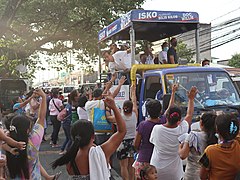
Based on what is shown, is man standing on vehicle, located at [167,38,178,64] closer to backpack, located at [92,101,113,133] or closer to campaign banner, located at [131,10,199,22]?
campaign banner, located at [131,10,199,22]

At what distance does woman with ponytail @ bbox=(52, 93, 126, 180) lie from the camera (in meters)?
3.01

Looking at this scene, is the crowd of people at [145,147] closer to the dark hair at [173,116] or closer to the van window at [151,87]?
the dark hair at [173,116]

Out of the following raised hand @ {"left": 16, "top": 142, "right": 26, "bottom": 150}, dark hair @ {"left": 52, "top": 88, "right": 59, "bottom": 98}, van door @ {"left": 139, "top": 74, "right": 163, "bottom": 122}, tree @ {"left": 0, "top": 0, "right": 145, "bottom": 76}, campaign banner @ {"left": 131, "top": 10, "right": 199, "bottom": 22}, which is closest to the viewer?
raised hand @ {"left": 16, "top": 142, "right": 26, "bottom": 150}

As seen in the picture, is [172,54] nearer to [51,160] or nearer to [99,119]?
[99,119]

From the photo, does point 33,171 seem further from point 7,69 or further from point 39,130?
point 7,69

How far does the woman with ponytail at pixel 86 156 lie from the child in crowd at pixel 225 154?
0.85m

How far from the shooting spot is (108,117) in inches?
263

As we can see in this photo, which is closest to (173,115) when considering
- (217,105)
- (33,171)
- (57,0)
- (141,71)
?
(33,171)

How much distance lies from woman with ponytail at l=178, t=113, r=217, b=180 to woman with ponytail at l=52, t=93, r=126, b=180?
0.92 m

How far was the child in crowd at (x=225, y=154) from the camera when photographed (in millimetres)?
3031

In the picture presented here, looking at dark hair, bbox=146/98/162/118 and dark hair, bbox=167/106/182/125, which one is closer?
dark hair, bbox=167/106/182/125

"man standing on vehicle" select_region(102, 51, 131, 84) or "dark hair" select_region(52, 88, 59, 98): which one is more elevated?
"man standing on vehicle" select_region(102, 51, 131, 84)

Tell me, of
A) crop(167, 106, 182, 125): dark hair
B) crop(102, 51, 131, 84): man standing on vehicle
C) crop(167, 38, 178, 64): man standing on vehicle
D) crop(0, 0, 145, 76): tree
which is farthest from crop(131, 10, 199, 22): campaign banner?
crop(0, 0, 145, 76): tree

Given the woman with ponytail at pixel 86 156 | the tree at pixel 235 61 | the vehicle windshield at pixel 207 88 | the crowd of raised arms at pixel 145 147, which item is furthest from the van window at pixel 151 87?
the tree at pixel 235 61
